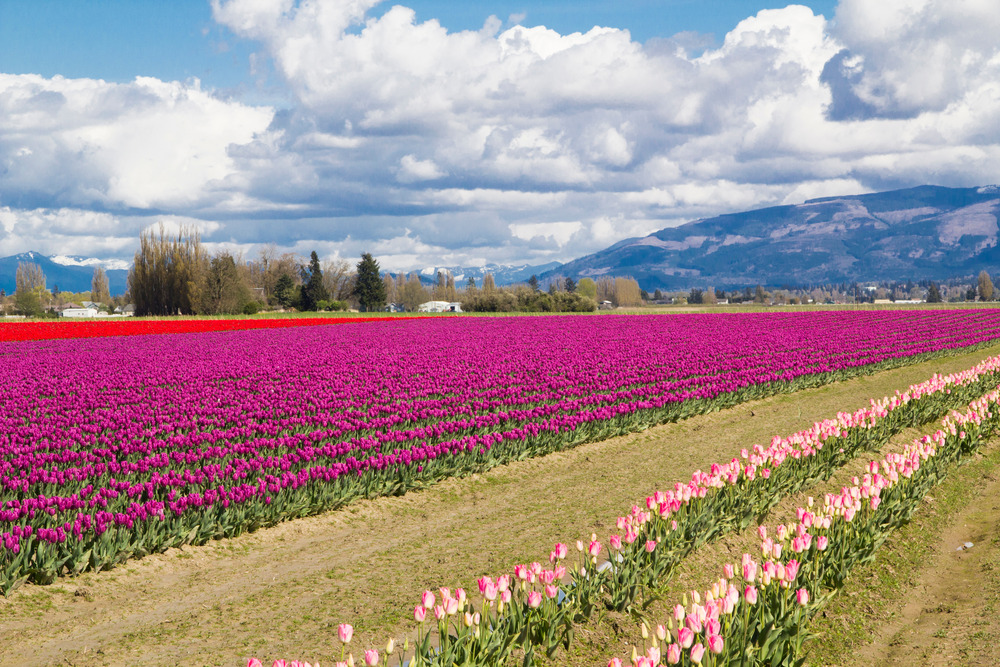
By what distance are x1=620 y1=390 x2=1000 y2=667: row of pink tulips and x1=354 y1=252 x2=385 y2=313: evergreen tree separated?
391 ft

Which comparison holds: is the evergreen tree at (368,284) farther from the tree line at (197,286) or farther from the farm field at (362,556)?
the farm field at (362,556)

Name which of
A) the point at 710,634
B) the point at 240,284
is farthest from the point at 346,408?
the point at 240,284

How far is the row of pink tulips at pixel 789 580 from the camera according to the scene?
5.03 meters

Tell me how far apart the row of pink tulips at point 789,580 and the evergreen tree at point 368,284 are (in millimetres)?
119077

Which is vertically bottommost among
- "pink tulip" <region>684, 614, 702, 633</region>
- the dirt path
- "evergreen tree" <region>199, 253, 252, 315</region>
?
the dirt path

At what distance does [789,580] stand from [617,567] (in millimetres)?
1656

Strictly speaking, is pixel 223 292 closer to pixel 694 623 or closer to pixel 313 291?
pixel 313 291

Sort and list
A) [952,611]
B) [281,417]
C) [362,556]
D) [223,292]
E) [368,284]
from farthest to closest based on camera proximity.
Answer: [368,284], [223,292], [281,417], [362,556], [952,611]

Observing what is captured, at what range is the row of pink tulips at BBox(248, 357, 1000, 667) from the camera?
5371 millimetres

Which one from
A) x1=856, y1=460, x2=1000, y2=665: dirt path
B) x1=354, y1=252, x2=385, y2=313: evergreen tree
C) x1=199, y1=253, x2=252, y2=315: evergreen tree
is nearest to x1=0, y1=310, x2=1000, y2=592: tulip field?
x1=856, y1=460, x2=1000, y2=665: dirt path

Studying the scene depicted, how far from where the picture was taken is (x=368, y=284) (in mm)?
127812

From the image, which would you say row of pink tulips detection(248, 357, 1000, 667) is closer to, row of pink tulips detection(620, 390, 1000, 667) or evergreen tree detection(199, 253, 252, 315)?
row of pink tulips detection(620, 390, 1000, 667)

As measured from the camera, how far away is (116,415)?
1459cm

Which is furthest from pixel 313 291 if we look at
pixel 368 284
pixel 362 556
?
pixel 362 556
